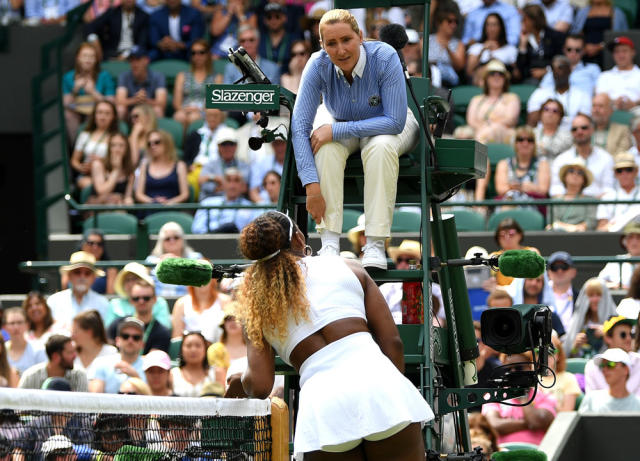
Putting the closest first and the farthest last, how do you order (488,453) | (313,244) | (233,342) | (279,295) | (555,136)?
(279,295), (488,453), (233,342), (313,244), (555,136)

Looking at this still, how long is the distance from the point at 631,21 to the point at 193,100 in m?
5.44

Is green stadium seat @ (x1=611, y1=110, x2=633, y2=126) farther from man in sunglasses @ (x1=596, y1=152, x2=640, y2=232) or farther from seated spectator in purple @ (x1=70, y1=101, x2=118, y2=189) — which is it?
seated spectator in purple @ (x1=70, y1=101, x2=118, y2=189)

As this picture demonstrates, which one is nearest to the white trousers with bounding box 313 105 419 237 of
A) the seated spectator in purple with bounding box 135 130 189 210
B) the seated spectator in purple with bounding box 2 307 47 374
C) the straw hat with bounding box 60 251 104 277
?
the seated spectator in purple with bounding box 2 307 47 374

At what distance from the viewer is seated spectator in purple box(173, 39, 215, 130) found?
16.5 metres

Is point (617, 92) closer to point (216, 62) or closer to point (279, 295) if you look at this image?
point (216, 62)

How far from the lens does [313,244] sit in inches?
513

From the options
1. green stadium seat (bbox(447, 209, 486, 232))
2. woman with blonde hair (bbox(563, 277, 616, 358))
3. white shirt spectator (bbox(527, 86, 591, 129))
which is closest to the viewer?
woman with blonde hair (bbox(563, 277, 616, 358))

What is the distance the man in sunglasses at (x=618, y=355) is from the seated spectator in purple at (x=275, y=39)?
22.2ft

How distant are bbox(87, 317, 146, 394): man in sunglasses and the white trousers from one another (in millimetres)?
4452

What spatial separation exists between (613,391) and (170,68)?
8418mm

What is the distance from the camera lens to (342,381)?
5.71 meters

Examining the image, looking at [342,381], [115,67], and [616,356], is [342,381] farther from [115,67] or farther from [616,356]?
[115,67]

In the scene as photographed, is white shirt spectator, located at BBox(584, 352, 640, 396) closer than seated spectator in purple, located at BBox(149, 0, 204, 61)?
Yes

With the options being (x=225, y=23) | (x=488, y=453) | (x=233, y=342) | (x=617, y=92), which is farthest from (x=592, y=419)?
(x=225, y=23)
